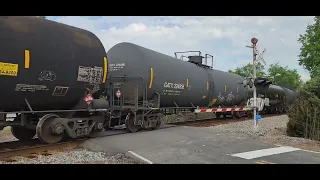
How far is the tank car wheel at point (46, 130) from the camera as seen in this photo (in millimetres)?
8281

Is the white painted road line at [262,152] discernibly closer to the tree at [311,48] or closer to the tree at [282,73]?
the tree at [311,48]

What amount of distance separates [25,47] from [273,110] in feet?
78.1

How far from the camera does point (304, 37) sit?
3709 centimetres

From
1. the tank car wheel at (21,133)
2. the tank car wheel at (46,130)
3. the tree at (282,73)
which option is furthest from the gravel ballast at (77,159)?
the tree at (282,73)

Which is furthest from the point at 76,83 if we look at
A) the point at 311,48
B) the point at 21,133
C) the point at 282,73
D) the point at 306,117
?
the point at 282,73

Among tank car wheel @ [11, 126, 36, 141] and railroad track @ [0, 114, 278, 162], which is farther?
tank car wheel @ [11, 126, 36, 141]

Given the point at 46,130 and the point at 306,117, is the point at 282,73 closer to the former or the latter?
the point at 306,117

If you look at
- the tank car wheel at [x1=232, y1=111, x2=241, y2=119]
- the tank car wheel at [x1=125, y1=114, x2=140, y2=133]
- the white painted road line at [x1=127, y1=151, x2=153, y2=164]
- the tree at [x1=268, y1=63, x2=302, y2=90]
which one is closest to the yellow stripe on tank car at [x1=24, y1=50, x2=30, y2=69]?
the white painted road line at [x1=127, y1=151, x2=153, y2=164]

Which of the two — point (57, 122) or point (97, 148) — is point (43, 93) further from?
point (97, 148)

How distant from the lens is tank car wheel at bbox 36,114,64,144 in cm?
828

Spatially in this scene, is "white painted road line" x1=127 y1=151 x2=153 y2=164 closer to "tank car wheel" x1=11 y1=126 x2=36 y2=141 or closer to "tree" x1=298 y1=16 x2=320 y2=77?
"tank car wheel" x1=11 y1=126 x2=36 y2=141
